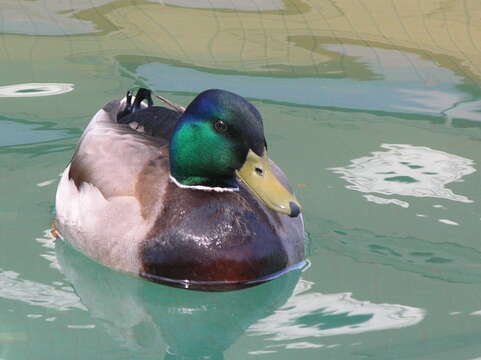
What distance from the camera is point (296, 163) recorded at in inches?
288

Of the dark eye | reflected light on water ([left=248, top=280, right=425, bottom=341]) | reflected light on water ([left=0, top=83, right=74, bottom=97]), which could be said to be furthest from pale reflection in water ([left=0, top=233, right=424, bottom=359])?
reflected light on water ([left=0, top=83, right=74, bottom=97])

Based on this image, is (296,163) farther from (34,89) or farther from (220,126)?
(34,89)

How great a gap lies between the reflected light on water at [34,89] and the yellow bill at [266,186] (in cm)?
293

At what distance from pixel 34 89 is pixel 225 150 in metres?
2.98

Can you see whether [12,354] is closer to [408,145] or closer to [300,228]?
[300,228]

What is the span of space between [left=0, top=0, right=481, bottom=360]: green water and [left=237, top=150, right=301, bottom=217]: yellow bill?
1.58ft

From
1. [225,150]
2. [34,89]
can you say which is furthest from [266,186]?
[34,89]

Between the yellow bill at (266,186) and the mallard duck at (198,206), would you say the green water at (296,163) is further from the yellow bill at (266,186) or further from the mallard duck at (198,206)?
the yellow bill at (266,186)

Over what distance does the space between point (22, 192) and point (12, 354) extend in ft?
5.82

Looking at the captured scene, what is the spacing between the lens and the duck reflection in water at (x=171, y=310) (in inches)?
214

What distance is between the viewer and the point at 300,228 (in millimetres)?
6215

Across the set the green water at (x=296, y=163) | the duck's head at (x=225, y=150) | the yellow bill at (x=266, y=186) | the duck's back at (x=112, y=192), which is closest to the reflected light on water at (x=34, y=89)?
the green water at (x=296, y=163)

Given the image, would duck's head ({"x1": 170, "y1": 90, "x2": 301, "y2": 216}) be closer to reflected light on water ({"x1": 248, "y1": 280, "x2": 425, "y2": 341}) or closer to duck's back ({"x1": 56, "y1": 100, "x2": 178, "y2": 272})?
duck's back ({"x1": 56, "y1": 100, "x2": 178, "y2": 272})

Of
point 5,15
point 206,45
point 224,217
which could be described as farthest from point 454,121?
point 5,15
